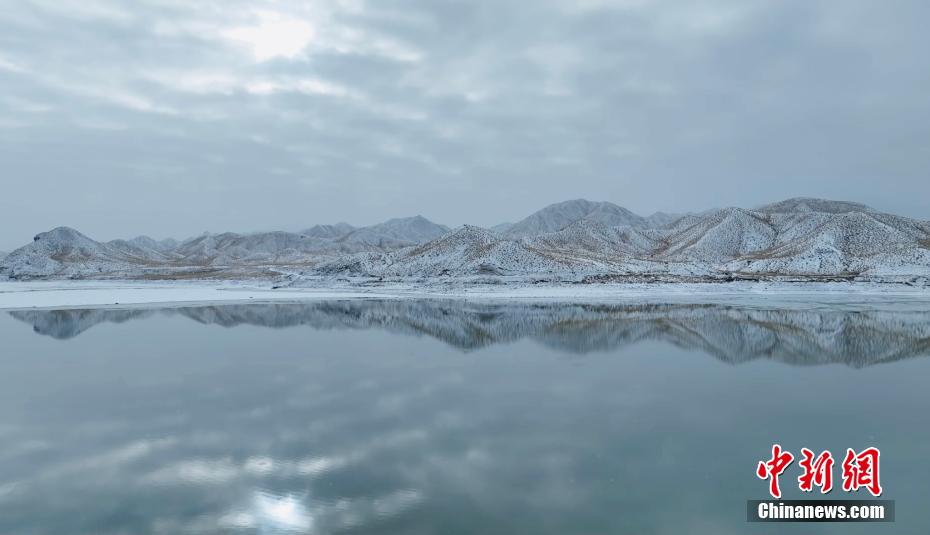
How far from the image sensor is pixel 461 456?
13.2m

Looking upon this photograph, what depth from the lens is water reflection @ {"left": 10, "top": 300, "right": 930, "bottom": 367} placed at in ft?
95.0

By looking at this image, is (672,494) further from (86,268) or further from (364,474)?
(86,268)

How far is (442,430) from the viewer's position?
15133 millimetres

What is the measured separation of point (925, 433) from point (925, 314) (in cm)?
3884

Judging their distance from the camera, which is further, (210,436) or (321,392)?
(321,392)

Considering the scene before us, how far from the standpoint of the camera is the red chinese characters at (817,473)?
38.1ft

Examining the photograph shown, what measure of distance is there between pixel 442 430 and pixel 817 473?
8770 millimetres

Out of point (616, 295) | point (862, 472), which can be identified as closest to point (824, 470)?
point (862, 472)

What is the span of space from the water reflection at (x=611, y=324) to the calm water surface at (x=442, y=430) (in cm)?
51

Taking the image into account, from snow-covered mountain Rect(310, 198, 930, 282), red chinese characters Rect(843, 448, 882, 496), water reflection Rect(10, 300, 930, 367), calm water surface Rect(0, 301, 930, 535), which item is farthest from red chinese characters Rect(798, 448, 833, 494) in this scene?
snow-covered mountain Rect(310, 198, 930, 282)

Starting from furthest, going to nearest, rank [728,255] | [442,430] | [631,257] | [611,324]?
[728,255] < [631,257] < [611,324] < [442,430]

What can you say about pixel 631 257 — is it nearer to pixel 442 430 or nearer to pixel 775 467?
pixel 442 430

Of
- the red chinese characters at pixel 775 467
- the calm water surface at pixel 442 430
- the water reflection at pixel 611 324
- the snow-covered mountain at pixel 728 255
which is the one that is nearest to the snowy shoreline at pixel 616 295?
the water reflection at pixel 611 324

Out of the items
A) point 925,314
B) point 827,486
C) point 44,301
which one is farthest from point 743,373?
point 44,301
